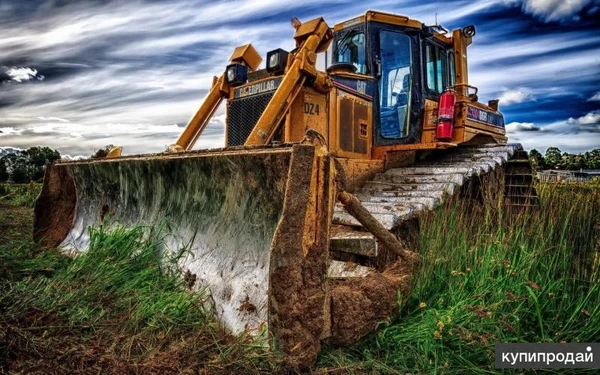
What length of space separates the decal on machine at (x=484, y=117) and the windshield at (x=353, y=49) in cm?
175

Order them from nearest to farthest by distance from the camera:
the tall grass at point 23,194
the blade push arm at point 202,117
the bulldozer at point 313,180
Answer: the bulldozer at point 313,180 → the blade push arm at point 202,117 → the tall grass at point 23,194

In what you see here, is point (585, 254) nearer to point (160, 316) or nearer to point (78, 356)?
point (160, 316)

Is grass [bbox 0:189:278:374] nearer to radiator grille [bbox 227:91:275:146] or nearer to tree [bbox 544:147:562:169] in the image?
radiator grille [bbox 227:91:275:146]

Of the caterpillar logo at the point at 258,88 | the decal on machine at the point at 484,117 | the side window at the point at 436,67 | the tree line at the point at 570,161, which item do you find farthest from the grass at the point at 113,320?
the tree line at the point at 570,161

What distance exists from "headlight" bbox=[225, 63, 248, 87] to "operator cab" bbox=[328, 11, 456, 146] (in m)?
1.09

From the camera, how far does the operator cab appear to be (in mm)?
5516

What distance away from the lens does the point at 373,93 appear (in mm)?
5520

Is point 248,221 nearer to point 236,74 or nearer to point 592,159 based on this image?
point 236,74

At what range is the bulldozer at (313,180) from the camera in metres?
2.44

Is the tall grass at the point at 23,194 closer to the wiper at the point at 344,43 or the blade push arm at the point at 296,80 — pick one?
the wiper at the point at 344,43

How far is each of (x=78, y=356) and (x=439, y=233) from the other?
106 inches

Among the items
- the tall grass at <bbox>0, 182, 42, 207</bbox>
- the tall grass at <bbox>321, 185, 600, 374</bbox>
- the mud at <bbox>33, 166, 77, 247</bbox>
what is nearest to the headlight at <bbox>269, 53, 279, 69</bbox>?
the tall grass at <bbox>321, 185, 600, 374</bbox>

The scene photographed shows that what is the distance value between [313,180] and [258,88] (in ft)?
9.47

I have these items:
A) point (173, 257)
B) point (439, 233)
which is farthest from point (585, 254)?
point (173, 257)
